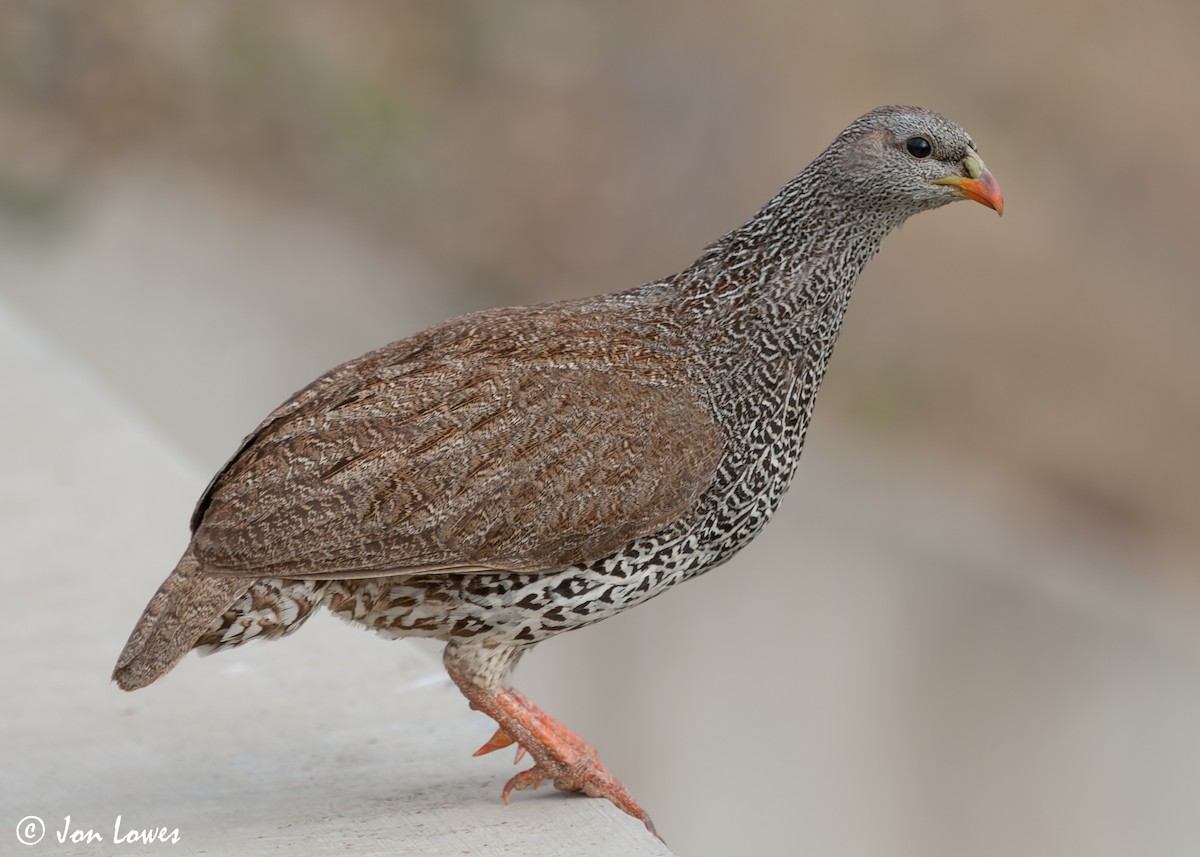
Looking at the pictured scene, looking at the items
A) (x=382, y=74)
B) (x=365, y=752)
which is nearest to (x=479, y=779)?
(x=365, y=752)

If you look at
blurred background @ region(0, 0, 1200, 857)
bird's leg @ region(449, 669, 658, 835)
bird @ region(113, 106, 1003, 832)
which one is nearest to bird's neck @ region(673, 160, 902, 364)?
bird @ region(113, 106, 1003, 832)

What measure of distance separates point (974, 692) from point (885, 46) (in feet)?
23.7

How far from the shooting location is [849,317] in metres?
13.7

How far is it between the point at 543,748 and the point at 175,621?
0.99m

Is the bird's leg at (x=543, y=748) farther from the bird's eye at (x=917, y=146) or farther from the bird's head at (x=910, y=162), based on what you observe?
the bird's eye at (x=917, y=146)

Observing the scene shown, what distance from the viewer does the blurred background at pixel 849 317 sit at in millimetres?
10484

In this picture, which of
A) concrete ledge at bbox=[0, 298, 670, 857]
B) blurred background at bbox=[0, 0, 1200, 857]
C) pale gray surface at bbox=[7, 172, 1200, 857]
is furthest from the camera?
blurred background at bbox=[0, 0, 1200, 857]

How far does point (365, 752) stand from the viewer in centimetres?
462

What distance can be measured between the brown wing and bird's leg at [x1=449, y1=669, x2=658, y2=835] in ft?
1.52

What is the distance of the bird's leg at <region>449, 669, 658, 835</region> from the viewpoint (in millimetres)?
4219

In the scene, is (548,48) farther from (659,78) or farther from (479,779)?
(479,779)

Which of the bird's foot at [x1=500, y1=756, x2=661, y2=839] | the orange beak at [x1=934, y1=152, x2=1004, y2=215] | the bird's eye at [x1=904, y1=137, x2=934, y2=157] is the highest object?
the bird's eye at [x1=904, y1=137, x2=934, y2=157]

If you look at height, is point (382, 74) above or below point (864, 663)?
above

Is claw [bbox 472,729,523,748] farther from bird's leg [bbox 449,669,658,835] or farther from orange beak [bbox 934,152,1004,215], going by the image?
orange beak [bbox 934,152,1004,215]
